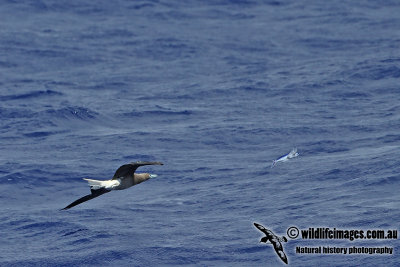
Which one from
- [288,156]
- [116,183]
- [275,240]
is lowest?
[288,156]

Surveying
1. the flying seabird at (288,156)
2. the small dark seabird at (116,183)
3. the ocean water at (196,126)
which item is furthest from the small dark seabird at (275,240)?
the flying seabird at (288,156)

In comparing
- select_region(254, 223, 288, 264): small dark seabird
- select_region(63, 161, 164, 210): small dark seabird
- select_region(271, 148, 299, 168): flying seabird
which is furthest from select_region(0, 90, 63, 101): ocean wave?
select_region(63, 161, 164, 210): small dark seabird

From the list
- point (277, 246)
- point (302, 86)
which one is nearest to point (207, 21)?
point (302, 86)

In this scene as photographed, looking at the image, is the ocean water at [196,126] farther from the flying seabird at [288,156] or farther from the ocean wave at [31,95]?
the flying seabird at [288,156]

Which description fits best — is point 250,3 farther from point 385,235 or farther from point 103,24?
point 385,235

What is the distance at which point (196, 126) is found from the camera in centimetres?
4150

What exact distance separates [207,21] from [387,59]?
12418 millimetres

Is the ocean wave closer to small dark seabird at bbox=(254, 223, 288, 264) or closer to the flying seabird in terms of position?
the flying seabird

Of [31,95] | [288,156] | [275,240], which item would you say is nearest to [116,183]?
[275,240]

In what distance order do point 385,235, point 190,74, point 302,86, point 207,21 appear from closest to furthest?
1. point 385,235
2. point 302,86
3. point 190,74
4. point 207,21

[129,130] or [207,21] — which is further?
[207,21]

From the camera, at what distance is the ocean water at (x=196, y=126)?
100 ft

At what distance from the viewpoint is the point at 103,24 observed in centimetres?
5822

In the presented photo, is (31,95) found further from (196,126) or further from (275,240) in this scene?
(275,240)
